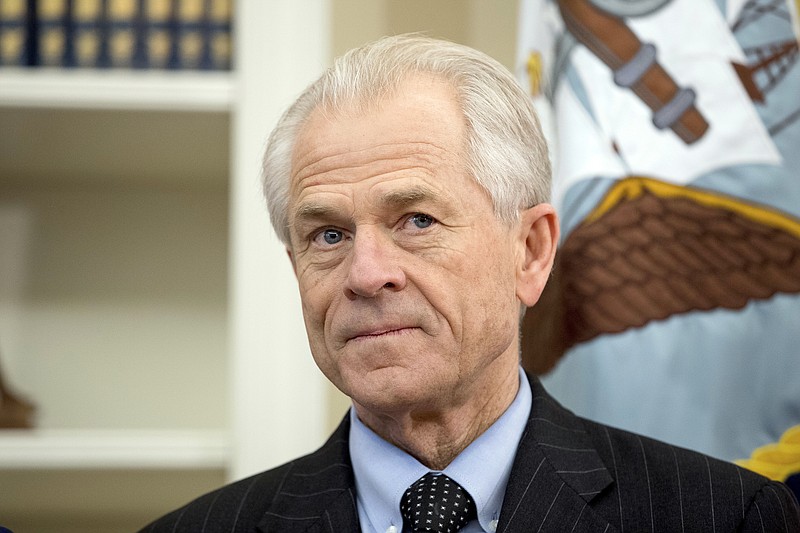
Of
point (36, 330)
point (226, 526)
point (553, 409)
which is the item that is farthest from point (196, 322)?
point (553, 409)

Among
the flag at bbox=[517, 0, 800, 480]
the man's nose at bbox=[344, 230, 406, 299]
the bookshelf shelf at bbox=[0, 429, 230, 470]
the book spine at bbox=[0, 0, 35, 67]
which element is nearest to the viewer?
the man's nose at bbox=[344, 230, 406, 299]

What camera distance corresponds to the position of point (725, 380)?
5.61ft

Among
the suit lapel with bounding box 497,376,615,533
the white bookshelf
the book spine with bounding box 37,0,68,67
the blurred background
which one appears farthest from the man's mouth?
the book spine with bounding box 37,0,68,67

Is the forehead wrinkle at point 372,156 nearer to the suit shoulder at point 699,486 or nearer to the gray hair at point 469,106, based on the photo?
the gray hair at point 469,106

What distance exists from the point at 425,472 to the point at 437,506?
0.22 feet

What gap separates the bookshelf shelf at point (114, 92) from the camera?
2.11 meters

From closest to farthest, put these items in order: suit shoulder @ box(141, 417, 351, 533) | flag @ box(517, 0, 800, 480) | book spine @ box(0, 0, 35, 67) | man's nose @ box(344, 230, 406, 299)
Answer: man's nose @ box(344, 230, 406, 299)
suit shoulder @ box(141, 417, 351, 533)
flag @ box(517, 0, 800, 480)
book spine @ box(0, 0, 35, 67)

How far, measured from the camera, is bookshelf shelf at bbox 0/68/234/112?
2.11m

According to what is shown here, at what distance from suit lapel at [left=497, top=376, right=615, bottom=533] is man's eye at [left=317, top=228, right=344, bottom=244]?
35 cm

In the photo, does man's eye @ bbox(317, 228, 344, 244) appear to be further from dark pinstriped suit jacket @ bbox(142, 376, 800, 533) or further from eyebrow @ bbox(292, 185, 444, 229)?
dark pinstriped suit jacket @ bbox(142, 376, 800, 533)

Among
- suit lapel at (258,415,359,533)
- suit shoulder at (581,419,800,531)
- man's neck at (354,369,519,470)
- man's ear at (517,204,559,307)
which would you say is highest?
man's ear at (517,204,559,307)

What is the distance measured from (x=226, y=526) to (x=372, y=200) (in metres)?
0.51

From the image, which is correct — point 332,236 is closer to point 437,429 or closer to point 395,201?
point 395,201

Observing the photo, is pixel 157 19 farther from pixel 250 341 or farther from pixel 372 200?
pixel 372 200
